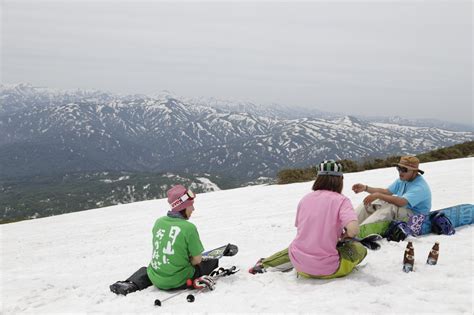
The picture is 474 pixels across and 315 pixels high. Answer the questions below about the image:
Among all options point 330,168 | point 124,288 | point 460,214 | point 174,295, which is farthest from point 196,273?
point 460,214

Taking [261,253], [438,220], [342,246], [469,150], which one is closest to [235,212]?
[261,253]

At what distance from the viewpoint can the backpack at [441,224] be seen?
815 cm

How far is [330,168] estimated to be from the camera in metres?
5.85

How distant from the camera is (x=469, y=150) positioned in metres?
32.4

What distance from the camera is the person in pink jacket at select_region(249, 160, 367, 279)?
222 inches

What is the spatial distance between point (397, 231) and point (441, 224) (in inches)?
46.1

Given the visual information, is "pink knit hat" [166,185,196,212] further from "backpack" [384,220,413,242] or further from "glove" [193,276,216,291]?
"backpack" [384,220,413,242]

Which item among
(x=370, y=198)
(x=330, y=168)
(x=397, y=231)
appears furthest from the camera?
(x=370, y=198)

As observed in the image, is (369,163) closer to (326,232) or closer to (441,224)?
(441,224)

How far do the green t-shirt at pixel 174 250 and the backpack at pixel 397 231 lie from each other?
415 centimetres

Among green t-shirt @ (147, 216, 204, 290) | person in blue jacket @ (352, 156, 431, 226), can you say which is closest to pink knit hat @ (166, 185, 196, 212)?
green t-shirt @ (147, 216, 204, 290)

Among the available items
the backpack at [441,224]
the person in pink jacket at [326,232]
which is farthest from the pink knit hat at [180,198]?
the backpack at [441,224]

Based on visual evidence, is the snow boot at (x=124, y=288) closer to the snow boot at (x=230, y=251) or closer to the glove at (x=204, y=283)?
the glove at (x=204, y=283)

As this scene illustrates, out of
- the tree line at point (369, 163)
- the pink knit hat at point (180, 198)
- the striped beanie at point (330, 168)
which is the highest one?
the striped beanie at point (330, 168)
